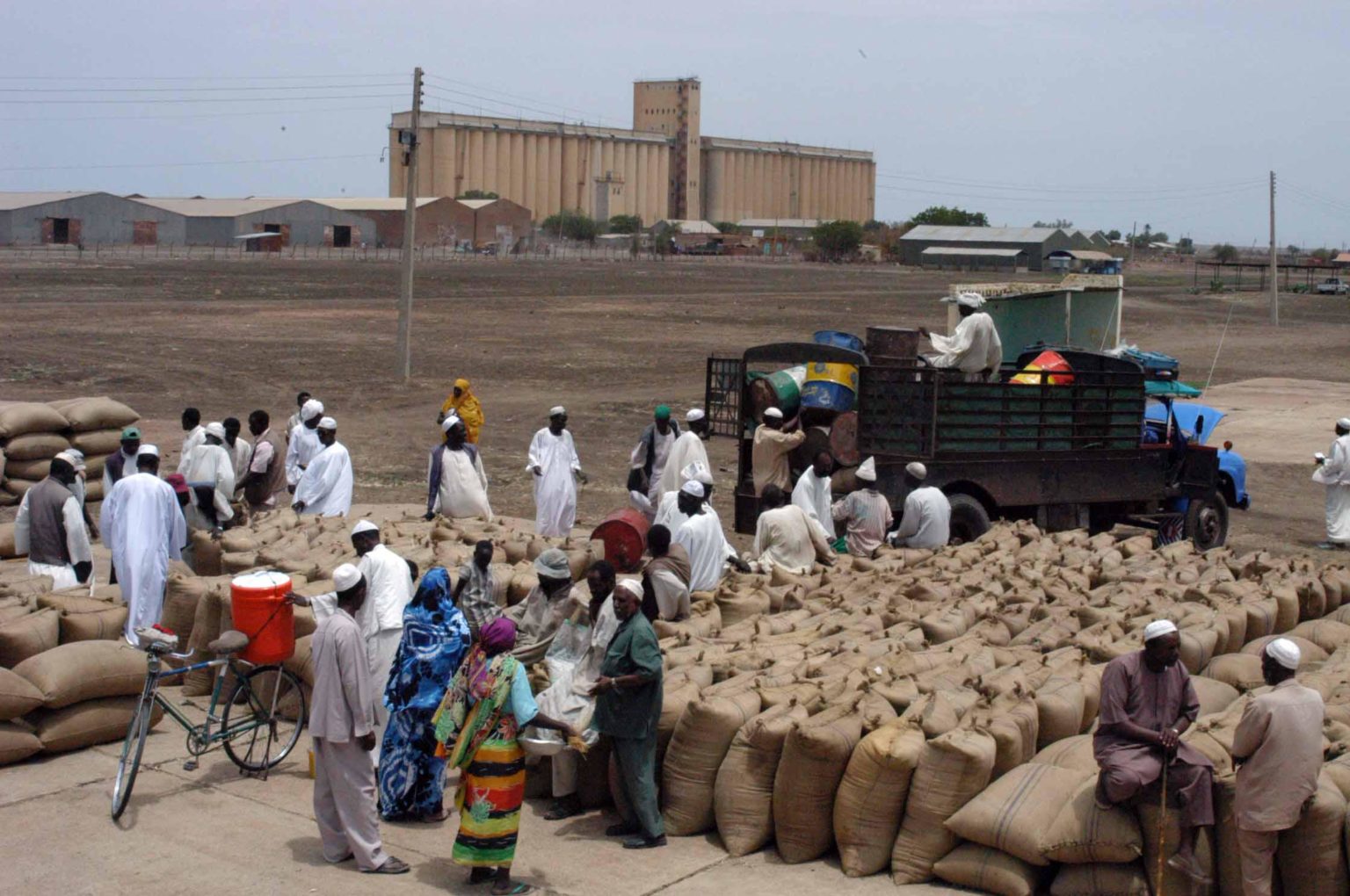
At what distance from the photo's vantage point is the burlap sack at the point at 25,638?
294 inches

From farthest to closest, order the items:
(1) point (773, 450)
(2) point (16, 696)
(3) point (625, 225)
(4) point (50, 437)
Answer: (3) point (625, 225)
(4) point (50, 437)
(1) point (773, 450)
(2) point (16, 696)

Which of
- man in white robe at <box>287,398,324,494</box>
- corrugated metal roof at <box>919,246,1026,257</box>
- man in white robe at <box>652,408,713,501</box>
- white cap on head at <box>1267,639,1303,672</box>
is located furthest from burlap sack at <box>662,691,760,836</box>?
corrugated metal roof at <box>919,246,1026,257</box>

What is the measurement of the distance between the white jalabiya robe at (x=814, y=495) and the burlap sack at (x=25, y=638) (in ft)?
16.5

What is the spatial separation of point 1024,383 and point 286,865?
A: 26.1 ft

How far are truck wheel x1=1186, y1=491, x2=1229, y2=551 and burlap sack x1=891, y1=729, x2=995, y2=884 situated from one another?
27.0ft

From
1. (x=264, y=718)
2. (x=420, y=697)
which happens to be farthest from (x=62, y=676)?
(x=420, y=697)

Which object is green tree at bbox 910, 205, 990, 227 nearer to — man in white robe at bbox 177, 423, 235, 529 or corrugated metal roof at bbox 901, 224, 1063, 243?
corrugated metal roof at bbox 901, 224, 1063, 243

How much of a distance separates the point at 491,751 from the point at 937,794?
178cm

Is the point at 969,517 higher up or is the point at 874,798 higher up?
the point at 969,517

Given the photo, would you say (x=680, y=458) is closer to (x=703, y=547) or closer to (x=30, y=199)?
(x=703, y=547)

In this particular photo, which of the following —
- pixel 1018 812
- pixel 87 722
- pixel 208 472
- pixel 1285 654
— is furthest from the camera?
pixel 208 472

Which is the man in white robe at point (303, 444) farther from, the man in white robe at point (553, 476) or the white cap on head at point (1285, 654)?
the white cap on head at point (1285, 654)

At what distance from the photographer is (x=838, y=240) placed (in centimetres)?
9731

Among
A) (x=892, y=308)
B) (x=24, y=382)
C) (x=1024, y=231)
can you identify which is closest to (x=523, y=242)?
(x=1024, y=231)
